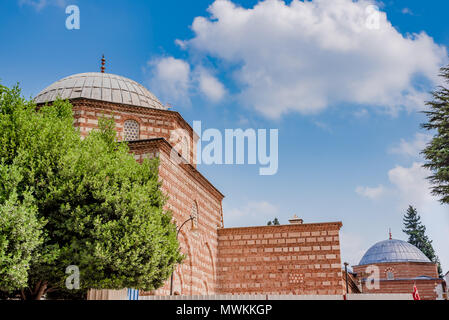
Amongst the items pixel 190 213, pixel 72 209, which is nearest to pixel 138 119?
pixel 190 213

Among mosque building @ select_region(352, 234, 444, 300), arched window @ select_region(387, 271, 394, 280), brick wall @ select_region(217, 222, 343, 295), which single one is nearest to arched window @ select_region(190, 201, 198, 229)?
brick wall @ select_region(217, 222, 343, 295)

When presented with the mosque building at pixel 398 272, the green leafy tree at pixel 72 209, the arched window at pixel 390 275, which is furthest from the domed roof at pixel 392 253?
the green leafy tree at pixel 72 209

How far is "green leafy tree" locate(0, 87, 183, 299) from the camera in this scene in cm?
916

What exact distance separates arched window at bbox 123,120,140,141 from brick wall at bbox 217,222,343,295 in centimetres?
670

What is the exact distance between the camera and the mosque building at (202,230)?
16.2 meters

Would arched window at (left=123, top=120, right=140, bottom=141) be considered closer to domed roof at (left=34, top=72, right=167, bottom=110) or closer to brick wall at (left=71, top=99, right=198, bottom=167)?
brick wall at (left=71, top=99, right=198, bottom=167)

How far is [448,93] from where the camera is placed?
2011 centimetres

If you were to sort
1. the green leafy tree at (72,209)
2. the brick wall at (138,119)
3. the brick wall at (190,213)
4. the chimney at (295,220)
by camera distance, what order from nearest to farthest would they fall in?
the green leafy tree at (72,209) → the brick wall at (190,213) → the brick wall at (138,119) → the chimney at (295,220)

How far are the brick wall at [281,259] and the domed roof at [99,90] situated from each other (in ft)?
24.2

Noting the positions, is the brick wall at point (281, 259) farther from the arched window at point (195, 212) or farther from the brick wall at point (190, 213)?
the arched window at point (195, 212)
